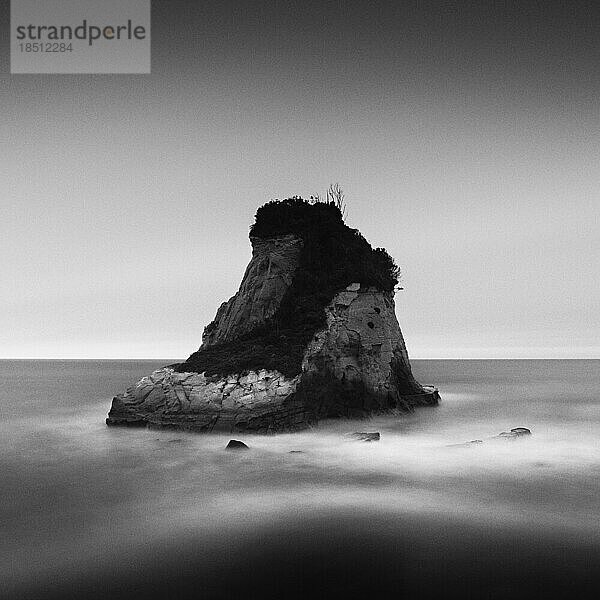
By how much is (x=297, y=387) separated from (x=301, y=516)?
1168cm

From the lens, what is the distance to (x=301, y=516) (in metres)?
15.2

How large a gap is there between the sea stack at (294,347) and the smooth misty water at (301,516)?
5.51 ft

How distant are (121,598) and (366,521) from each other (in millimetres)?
6652

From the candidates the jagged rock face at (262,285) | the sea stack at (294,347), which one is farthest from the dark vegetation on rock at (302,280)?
the jagged rock face at (262,285)

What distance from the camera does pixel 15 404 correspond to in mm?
47312

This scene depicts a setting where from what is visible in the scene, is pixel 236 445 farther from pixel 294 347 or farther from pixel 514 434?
pixel 514 434

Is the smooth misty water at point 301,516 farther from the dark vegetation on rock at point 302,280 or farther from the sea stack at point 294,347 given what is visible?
the dark vegetation on rock at point 302,280

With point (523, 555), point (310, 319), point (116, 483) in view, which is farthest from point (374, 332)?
point (523, 555)

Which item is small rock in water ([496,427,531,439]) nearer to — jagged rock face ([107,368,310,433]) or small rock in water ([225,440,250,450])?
jagged rock face ([107,368,310,433])

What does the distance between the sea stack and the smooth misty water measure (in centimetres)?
168

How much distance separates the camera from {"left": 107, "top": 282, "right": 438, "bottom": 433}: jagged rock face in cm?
2583

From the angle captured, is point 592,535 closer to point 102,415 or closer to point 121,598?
point 121,598

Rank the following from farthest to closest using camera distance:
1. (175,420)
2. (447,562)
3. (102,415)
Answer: (102,415), (175,420), (447,562)

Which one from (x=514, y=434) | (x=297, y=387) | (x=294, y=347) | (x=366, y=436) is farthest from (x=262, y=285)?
(x=514, y=434)
